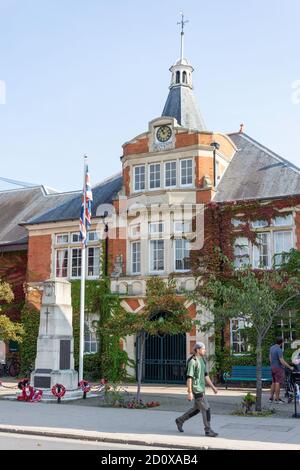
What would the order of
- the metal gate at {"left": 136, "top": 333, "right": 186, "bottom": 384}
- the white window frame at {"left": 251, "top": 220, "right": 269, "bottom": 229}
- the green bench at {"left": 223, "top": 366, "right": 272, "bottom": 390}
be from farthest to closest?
the metal gate at {"left": 136, "top": 333, "right": 186, "bottom": 384} → the white window frame at {"left": 251, "top": 220, "right": 269, "bottom": 229} → the green bench at {"left": 223, "top": 366, "right": 272, "bottom": 390}

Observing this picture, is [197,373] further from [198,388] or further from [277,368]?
[277,368]

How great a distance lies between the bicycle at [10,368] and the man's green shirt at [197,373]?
1891 cm

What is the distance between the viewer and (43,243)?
2934cm

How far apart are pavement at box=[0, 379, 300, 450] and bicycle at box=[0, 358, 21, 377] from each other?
11227 millimetres

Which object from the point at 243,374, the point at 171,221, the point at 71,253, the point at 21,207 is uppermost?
the point at 21,207

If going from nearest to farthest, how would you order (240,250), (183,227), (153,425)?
(153,425) → (240,250) → (183,227)

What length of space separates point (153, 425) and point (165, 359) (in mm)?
12493

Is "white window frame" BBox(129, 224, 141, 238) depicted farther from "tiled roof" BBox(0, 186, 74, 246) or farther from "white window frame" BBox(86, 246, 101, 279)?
"tiled roof" BBox(0, 186, 74, 246)

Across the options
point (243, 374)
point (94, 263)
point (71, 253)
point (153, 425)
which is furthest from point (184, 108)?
point (153, 425)

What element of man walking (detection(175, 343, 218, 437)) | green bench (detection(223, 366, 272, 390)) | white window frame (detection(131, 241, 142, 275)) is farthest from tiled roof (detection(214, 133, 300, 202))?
man walking (detection(175, 343, 218, 437))

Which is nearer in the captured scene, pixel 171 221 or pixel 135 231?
pixel 171 221

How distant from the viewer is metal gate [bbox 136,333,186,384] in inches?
984

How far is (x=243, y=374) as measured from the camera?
76.2 ft

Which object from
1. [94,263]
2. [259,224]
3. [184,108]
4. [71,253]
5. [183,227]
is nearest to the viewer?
[259,224]
